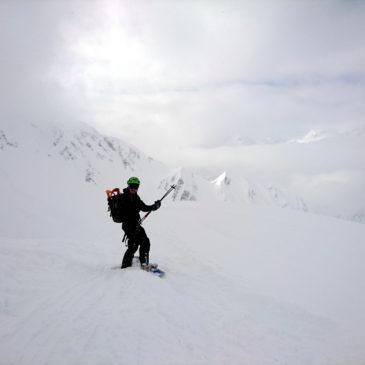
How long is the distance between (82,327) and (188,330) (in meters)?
1.75

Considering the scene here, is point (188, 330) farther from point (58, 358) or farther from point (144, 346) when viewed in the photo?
point (58, 358)

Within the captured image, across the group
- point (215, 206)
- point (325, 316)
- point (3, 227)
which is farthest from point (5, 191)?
point (325, 316)

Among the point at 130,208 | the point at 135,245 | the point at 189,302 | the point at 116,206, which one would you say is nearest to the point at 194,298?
the point at 189,302

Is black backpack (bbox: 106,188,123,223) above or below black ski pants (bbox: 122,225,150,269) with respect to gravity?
above

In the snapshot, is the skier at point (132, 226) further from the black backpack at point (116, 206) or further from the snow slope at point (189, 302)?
the snow slope at point (189, 302)

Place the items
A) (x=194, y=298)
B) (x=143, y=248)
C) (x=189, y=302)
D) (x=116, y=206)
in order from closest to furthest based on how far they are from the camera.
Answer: (x=189, y=302) → (x=194, y=298) → (x=116, y=206) → (x=143, y=248)

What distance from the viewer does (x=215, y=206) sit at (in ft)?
74.3

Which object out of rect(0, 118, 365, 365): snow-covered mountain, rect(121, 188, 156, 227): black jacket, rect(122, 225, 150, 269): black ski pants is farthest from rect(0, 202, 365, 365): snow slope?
rect(121, 188, 156, 227): black jacket

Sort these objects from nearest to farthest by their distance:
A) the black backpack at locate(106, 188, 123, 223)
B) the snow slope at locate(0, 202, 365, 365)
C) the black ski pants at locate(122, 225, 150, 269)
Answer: the snow slope at locate(0, 202, 365, 365) < the black backpack at locate(106, 188, 123, 223) < the black ski pants at locate(122, 225, 150, 269)

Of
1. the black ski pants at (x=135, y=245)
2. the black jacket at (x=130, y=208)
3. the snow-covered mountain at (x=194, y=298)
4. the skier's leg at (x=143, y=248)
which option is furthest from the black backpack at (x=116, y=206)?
the snow-covered mountain at (x=194, y=298)

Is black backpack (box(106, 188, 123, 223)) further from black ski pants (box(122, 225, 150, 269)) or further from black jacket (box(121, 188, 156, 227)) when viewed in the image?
black ski pants (box(122, 225, 150, 269))

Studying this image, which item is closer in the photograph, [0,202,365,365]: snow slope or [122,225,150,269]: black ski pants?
[0,202,365,365]: snow slope

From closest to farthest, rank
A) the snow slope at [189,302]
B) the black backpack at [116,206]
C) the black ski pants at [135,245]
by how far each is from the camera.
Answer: the snow slope at [189,302]
the black backpack at [116,206]
the black ski pants at [135,245]

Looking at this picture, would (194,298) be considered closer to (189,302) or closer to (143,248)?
(189,302)
